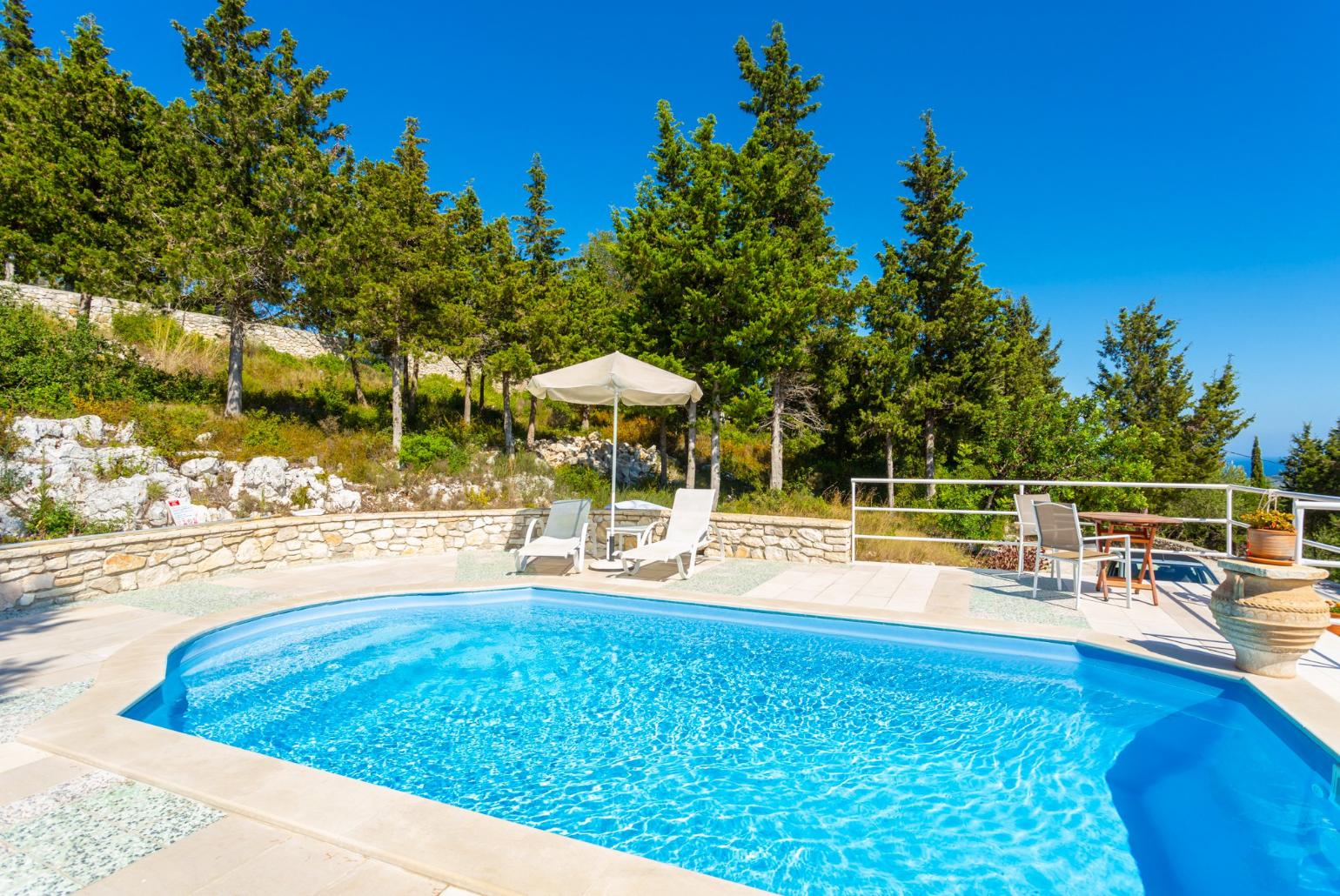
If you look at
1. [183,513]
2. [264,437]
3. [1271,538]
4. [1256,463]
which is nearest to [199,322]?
[264,437]

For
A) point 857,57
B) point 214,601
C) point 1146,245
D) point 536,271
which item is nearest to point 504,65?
point 536,271

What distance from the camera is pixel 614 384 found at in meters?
8.12

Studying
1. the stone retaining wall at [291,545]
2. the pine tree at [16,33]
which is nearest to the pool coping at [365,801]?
the stone retaining wall at [291,545]

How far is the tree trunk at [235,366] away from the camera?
12680 mm

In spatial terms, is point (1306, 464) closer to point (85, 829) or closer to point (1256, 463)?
point (1256, 463)

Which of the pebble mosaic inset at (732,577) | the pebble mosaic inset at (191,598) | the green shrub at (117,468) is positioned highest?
the green shrub at (117,468)

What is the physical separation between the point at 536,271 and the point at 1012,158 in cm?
1721

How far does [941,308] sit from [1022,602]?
16457mm

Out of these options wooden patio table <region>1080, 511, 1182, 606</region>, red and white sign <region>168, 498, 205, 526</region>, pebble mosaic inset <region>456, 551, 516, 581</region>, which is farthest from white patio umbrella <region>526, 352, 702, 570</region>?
wooden patio table <region>1080, 511, 1182, 606</region>

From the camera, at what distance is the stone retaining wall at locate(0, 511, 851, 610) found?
5809mm

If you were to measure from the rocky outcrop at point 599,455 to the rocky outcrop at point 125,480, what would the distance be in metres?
8.90

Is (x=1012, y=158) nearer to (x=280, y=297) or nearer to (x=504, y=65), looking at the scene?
(x=504, y=65)

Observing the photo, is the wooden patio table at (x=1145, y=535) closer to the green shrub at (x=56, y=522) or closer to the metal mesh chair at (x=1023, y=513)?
the metal mesh chair at (x=1023, y=513)

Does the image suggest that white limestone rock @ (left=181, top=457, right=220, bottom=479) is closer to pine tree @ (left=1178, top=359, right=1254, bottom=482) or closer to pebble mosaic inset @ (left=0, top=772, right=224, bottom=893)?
pebble mosaic inset @ (left=0, top=772, right=224, bottom=893)
